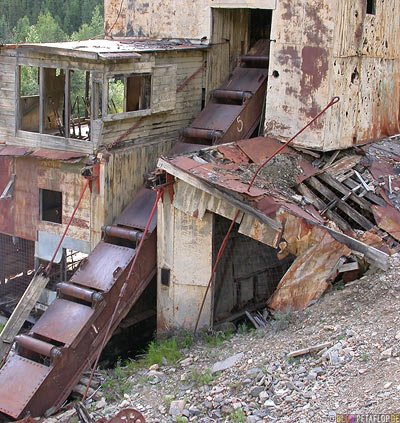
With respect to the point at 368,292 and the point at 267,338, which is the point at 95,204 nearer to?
the point at 267,338

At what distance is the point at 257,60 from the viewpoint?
1506 cm

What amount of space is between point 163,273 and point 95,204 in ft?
6.39

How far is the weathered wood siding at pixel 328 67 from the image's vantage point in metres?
12.7

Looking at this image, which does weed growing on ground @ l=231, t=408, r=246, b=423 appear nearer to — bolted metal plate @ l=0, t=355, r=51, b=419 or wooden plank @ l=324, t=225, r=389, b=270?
wooden plank @ l=324, t=225, r=389, b=270

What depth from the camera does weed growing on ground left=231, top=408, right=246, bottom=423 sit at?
860 cm

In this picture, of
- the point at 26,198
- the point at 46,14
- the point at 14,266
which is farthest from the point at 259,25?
the point at 46,14

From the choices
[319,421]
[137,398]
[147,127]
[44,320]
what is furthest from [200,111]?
[319,421]

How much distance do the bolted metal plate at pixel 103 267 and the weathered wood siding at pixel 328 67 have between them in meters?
3.86

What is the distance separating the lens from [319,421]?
7.97 metres

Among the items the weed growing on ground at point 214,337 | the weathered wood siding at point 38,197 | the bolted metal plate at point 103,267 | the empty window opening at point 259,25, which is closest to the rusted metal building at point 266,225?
the weed growing on ground at point 214,337

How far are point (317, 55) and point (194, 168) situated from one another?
3.41 meters

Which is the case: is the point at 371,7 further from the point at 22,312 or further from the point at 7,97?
the point at 22,312

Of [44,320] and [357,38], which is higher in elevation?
[357,38]

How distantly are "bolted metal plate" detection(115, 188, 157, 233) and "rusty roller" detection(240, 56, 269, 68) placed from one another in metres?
4.02
